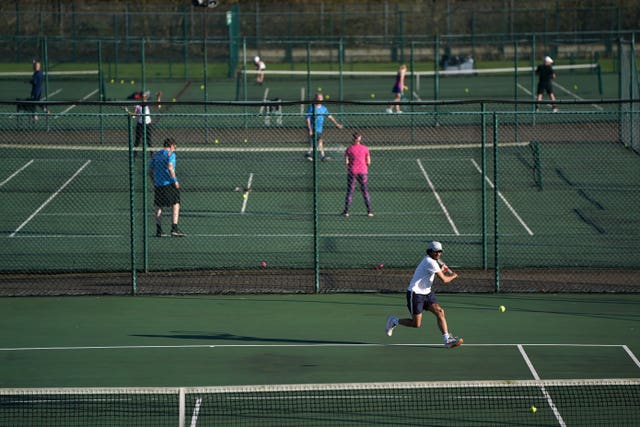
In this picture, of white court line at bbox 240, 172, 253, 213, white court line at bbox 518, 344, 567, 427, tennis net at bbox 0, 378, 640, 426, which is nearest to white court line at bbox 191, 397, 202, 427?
tennis net at bbox 0, 378, 640, 426

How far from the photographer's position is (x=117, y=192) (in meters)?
25.1

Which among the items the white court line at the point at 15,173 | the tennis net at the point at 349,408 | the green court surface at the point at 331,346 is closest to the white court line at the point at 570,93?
the white court line at the point at 15,173

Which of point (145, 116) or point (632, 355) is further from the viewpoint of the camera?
point (145, 116)

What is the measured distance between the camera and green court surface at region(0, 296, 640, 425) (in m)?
12.3

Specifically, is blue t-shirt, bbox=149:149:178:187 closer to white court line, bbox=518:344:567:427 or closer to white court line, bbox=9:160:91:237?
white court line, bbox=9:160:91:237

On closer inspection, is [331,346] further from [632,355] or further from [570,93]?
[570,93]

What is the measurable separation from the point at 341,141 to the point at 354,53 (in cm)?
2170

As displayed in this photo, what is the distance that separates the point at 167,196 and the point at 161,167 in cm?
54

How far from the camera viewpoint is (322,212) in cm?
2309

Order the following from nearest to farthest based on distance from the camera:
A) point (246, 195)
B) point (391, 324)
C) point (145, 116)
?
point (391, 324) → point (145, 116) → point (246, 195)

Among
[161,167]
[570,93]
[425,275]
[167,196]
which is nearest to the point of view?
[425,275]

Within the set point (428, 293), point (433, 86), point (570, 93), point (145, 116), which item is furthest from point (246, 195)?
point (433, 86)

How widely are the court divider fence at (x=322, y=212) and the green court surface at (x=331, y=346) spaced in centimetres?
76

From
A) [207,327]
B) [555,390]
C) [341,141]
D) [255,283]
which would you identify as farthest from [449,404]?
[341,141]
